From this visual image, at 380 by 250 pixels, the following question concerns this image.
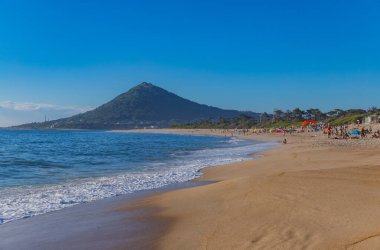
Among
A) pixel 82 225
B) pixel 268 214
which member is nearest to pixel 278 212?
pixel 268 214

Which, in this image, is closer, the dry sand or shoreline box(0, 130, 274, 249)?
the dry sand

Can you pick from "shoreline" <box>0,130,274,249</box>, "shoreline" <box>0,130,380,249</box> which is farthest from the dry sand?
"shoreline" <box>0,130,274,249</box>

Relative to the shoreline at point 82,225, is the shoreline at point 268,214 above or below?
above

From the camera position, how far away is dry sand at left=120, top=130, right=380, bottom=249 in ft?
17.7

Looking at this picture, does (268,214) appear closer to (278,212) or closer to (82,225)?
(278,212)

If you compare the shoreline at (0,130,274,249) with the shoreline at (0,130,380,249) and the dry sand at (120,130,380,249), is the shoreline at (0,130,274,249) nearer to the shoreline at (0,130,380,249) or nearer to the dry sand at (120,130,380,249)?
the shoreline at (0,130,380,249)

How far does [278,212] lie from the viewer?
7035mm

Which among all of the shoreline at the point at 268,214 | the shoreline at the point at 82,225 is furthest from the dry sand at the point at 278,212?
the shoreline at the point at 82,225

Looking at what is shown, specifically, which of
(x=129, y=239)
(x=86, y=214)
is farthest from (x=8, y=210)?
(x=129, y=239)

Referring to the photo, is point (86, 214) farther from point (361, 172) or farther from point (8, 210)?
point (361, 172)

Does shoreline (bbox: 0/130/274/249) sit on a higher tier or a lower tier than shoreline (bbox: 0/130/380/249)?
lower

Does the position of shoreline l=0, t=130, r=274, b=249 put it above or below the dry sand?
below

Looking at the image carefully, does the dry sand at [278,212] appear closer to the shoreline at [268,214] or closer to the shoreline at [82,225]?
the shoreline at [268,214]

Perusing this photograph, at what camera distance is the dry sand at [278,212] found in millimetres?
5383
